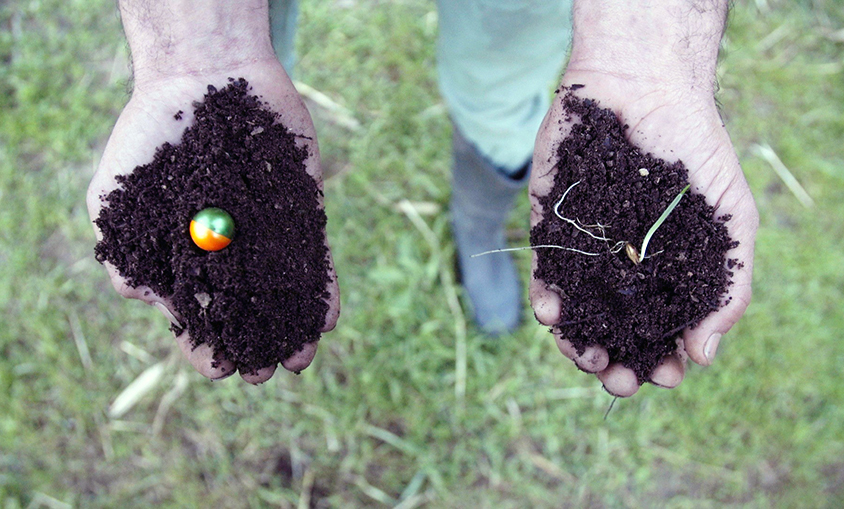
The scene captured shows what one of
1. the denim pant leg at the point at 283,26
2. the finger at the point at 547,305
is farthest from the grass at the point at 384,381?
the finger at the point at 547,305

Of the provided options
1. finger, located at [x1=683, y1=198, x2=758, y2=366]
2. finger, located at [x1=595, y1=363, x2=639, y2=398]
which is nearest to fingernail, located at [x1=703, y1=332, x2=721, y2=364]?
finger, located at [x1=683, y1=198, x2=758, y2=366]

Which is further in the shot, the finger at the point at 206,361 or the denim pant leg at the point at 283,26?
the denim pant leg at the point at 283,26

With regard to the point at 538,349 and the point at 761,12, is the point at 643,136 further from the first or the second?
the point at 761,12

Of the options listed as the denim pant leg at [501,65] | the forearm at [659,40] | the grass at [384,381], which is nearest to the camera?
the forearm at [659,40]

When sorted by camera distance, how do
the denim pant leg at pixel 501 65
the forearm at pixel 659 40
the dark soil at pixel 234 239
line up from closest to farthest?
the dark soil at pixel 234 239 → the forearm at pixel 659 40 → the denim pant leg at pixel 501 65

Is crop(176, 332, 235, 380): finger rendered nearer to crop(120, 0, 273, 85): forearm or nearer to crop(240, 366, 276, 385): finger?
crop(240, 366, 276, 385): finger

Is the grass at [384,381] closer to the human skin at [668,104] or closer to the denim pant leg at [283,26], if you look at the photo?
the denim pant leg at [283,26]

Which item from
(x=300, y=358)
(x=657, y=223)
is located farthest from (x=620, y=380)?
(x=300, y=358)
